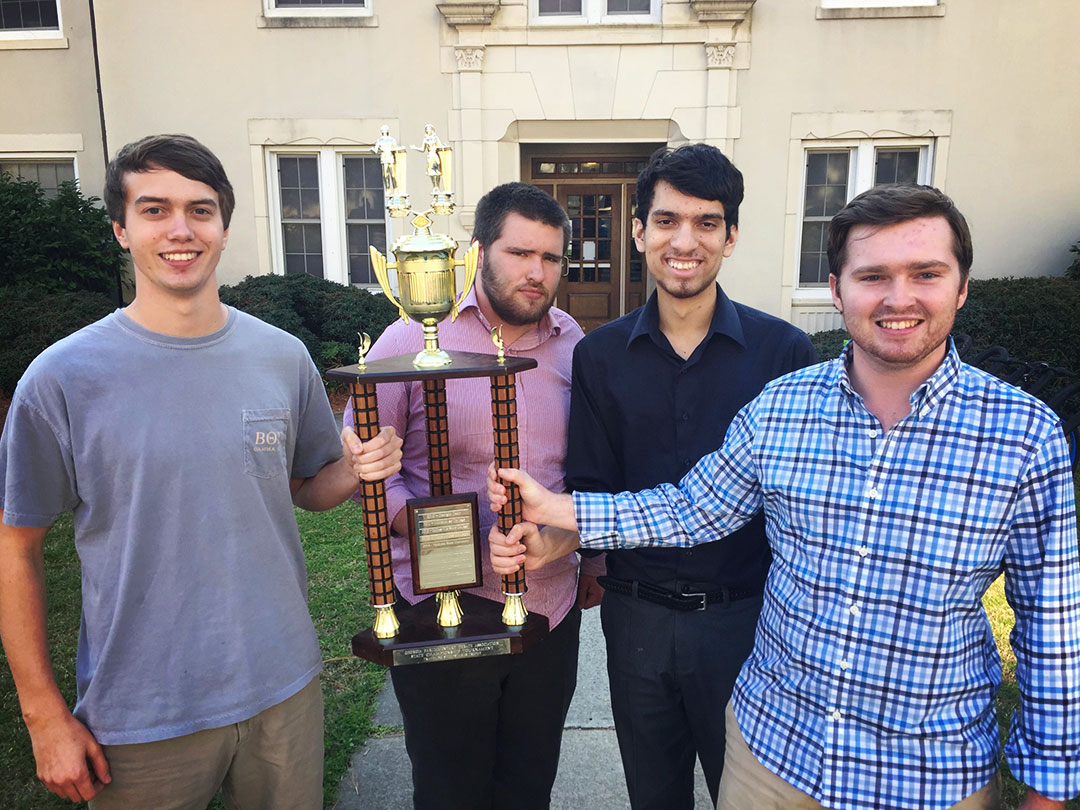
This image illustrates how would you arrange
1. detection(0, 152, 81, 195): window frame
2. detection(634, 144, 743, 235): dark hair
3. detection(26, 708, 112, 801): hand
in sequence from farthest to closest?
detection(0, 152, 81, 195): window frame < detection(634, 144, 743, 235): dark hair < detection(26, 708, 112, 801): hand

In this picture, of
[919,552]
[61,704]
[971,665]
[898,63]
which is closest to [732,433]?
[919,552]

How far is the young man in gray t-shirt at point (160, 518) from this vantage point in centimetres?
185

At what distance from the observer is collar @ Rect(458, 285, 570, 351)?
2.59 meters

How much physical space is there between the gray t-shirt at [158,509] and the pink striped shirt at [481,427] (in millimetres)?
479

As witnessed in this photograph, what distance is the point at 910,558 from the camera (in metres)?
1.66

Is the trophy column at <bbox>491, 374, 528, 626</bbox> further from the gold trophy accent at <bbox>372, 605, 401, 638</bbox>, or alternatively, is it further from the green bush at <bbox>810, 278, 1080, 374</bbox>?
the green bush at <bbox>810, 278, 1080, 374</bbox>

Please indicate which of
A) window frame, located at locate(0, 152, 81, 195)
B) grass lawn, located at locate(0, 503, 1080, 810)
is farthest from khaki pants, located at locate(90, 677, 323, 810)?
window frame, located at locate(0, 152, 81, 195)

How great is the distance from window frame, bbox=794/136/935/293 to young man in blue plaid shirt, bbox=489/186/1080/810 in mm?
9071

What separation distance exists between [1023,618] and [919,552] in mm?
279

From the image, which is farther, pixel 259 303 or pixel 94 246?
pixel 94 246

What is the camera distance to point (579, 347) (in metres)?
2.51

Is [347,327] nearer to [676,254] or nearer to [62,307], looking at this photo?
[62,307]

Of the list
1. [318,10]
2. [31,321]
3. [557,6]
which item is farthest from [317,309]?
[557,6]

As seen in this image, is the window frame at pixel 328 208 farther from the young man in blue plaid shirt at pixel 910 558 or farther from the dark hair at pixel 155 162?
the young man in blue plaid shirt at pixel 910 558
